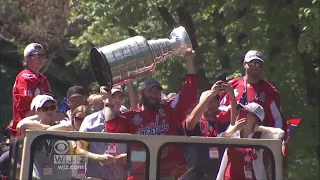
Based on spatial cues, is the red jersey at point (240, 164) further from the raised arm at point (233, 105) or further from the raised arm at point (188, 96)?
the raised arm at point (188, 96)

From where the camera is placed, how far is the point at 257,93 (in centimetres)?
824

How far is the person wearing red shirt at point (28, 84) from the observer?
27.9 feet

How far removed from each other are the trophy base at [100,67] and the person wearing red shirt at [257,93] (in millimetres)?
1347

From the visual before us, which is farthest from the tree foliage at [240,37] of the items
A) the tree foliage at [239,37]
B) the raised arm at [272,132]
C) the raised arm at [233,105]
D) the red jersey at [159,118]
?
the raised arm at [272,132]

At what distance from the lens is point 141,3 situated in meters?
14.7

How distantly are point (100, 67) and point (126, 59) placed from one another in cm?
33

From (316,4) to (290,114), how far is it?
336 centimetres

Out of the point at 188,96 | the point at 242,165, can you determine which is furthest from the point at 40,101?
the point at 242,165

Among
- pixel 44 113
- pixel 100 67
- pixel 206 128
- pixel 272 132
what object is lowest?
pixel 272 132

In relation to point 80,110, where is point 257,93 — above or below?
above

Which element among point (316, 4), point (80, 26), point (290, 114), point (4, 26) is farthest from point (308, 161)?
point (4, 26)

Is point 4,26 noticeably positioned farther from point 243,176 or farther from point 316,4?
point 243,176

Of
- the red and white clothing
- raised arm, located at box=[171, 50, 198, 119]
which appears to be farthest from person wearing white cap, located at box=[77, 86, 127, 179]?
raised arm, located at box=[171, 50, 198, 119]

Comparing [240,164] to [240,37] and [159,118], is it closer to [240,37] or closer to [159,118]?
[159,118]
